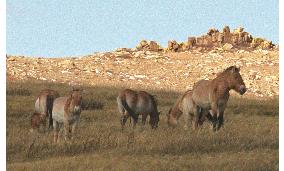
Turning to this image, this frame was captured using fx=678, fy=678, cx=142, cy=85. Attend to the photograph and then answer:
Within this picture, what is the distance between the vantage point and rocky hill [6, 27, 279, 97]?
48.3m

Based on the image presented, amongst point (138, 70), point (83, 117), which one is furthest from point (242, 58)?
point (83, 117)

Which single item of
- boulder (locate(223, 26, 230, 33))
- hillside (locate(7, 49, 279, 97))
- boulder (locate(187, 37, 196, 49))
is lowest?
hillside (locate(7, 49, 279, 97))

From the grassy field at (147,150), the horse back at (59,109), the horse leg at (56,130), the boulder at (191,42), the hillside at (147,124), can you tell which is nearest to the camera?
the grassy field at (147,150)

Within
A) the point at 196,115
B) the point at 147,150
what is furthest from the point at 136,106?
the point at 147,150

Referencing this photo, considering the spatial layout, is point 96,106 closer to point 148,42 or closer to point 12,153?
point 12,153

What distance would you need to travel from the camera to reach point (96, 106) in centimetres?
2914

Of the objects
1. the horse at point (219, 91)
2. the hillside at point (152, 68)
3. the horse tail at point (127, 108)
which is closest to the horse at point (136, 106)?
the horse tail at point (127, 108)

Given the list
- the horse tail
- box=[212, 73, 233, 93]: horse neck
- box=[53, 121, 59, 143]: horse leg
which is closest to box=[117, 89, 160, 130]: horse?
the horse tail

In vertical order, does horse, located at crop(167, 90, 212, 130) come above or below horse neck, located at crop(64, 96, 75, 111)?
below

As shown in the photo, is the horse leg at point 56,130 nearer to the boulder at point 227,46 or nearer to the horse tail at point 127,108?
the horse tail at point 127,108

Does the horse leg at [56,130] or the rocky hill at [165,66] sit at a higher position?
the rocky hill at [165,66]

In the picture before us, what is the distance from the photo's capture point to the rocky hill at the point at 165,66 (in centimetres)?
4831

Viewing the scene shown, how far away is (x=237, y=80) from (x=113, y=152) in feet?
17.7

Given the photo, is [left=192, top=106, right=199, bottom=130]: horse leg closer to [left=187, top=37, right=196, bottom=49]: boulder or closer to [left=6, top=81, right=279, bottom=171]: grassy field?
[left=6, top=81, right=279, bottom=171]: grassy field
